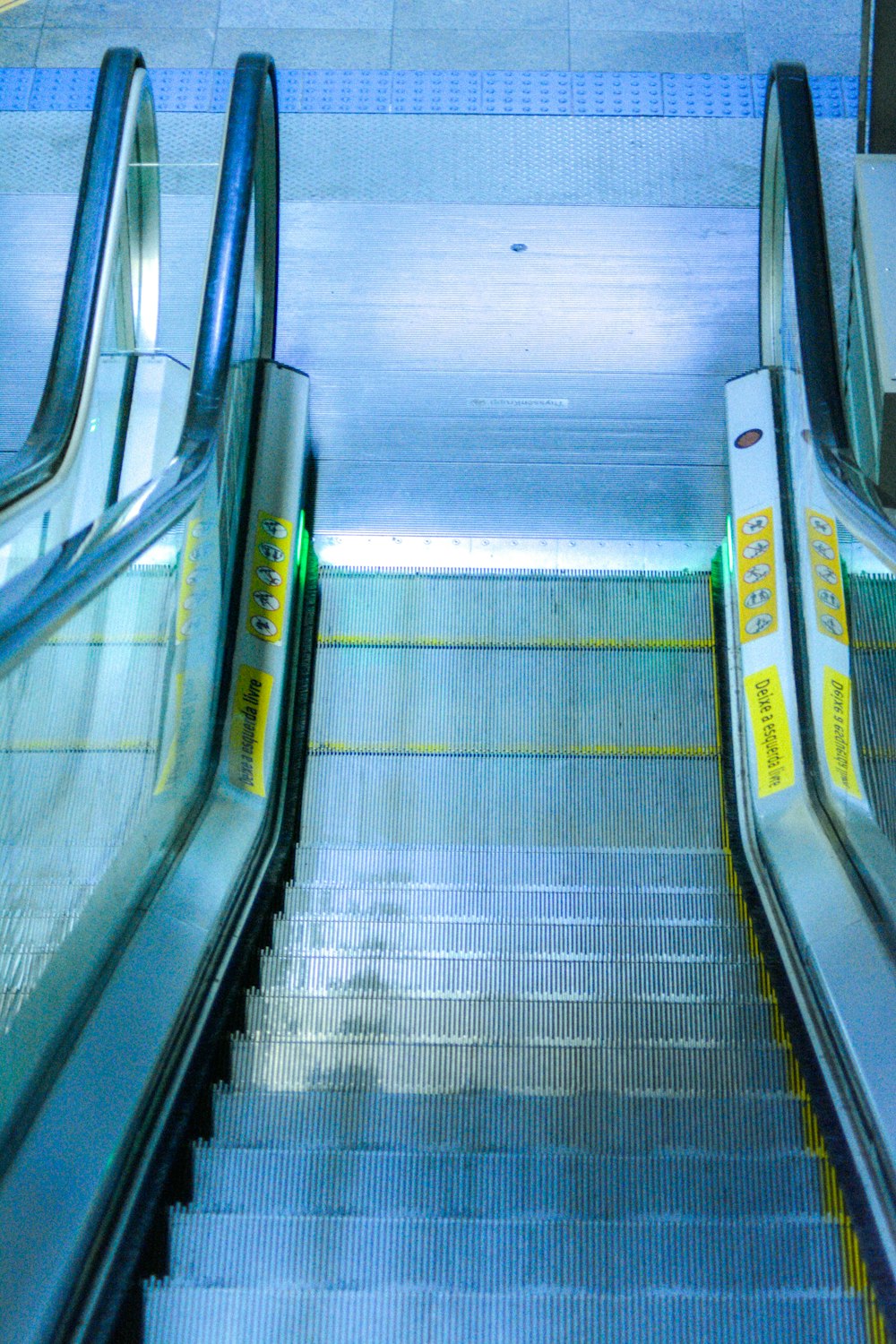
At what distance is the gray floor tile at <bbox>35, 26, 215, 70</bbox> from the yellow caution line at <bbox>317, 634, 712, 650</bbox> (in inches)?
175

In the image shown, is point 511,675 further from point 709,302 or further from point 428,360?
point 709,302

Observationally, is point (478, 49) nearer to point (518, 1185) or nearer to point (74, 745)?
point (74, 745)

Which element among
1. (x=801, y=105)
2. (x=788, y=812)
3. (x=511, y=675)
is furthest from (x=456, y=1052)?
(x=801, y=105)

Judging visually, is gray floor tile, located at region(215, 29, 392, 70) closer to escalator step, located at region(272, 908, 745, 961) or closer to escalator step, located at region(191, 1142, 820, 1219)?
escalator step, located at region(272, 908, 745, 961)

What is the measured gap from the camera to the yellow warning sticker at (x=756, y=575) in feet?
14.5

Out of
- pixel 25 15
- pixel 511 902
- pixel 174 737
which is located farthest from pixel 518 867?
pixel 25 15

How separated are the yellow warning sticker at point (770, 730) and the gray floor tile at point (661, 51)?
4.69 meters

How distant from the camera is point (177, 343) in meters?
5.52

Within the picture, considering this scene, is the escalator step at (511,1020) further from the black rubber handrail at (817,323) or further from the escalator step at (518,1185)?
the black rubber handrail at (817,323)

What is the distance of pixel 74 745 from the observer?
2.78 metres

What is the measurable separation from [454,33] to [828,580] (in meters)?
5.19

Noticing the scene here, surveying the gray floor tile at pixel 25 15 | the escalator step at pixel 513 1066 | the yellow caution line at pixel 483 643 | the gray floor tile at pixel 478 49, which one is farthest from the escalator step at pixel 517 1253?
the gray floor tile at pixel 25 15

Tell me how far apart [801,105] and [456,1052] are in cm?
324

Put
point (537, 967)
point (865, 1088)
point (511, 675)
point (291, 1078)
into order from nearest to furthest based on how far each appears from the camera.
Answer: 1. point (865, 1088)
2. point (291, 1078)
3. point (537, 967)
4. point (511, 675)
